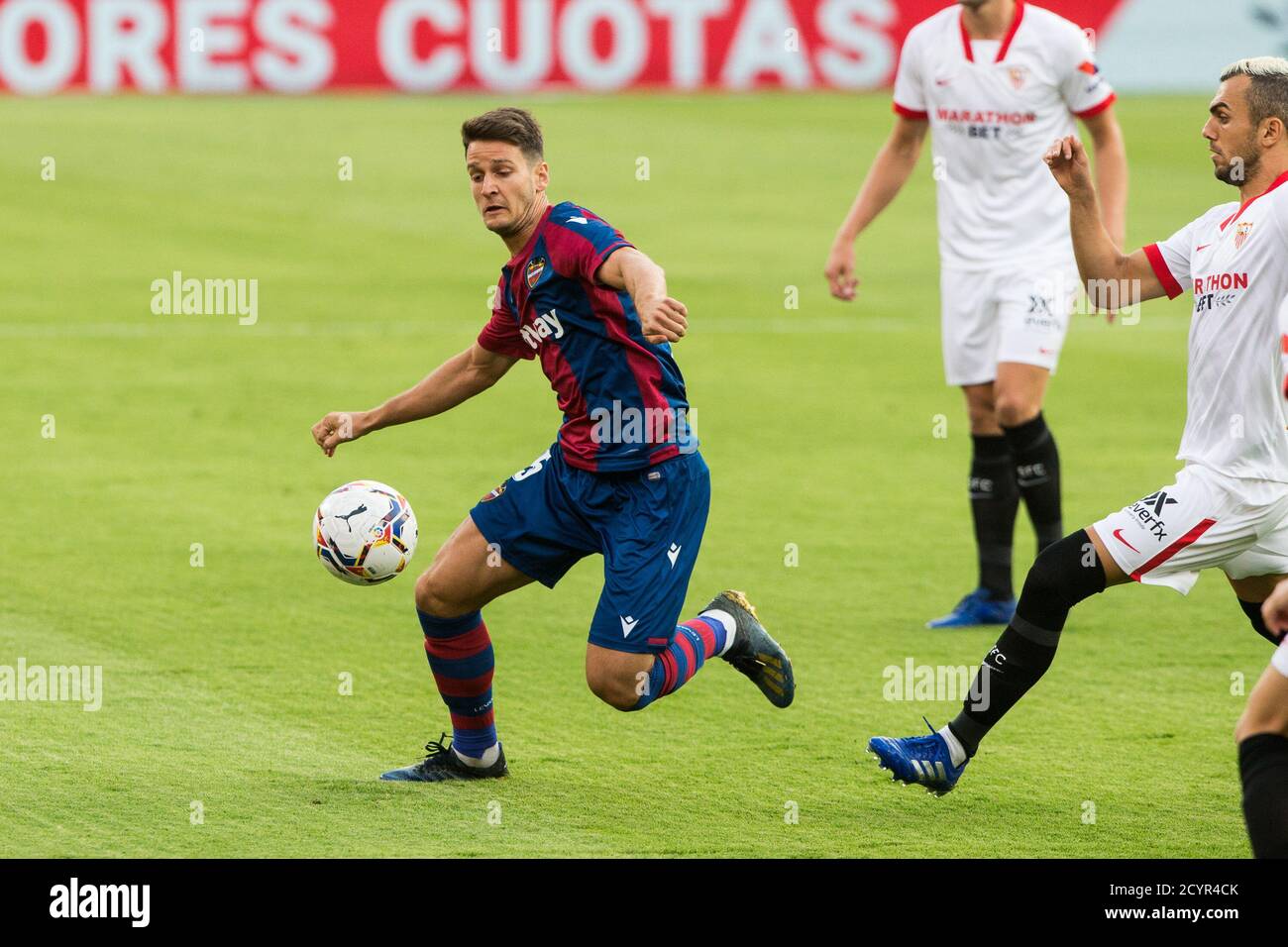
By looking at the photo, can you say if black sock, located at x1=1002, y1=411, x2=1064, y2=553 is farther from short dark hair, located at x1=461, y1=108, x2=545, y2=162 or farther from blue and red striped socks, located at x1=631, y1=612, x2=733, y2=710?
short dark hair, located at x1=461, y1=108, x2=545, y2=162

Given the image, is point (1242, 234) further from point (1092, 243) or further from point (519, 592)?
point (519, 592)

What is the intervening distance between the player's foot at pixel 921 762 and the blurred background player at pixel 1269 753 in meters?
1.45

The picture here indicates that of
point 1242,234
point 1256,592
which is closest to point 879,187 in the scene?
point 1242,234

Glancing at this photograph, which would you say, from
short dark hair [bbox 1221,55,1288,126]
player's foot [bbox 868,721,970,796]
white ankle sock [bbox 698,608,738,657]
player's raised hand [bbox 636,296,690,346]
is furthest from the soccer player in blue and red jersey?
short dark hair [bbox 1221,55,1288,126]

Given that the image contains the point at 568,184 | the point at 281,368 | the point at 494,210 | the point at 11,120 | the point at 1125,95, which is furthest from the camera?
the point at 1125,95

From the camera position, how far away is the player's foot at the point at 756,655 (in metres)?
6.59

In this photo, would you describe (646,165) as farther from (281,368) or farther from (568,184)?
(281,368)

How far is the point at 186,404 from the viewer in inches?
508

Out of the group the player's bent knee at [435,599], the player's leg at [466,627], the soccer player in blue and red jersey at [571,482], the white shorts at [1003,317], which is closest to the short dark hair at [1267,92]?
the soccer player in blue and red jersey at [571,482]

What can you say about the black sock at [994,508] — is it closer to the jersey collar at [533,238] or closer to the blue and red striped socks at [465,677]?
the blue and red striped socks at [465,677]

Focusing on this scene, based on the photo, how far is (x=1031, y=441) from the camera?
838 centimetres
